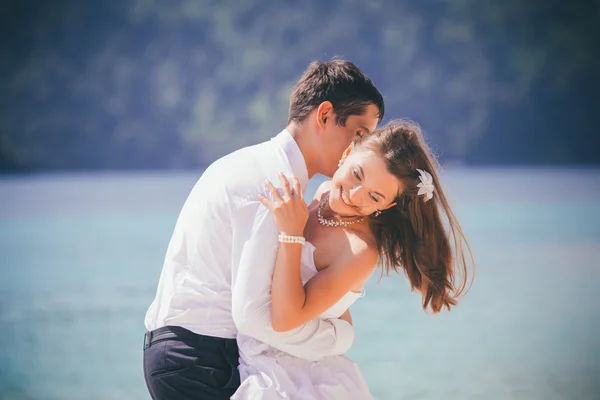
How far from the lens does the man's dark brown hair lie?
1835mm

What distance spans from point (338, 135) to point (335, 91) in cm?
11

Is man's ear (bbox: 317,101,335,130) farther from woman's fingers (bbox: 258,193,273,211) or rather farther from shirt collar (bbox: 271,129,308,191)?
woman's fingers (bbox: 258,193,273,211)

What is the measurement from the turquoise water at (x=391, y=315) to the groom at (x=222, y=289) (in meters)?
1.99

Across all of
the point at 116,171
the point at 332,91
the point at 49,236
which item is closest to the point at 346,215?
the point at 332,91

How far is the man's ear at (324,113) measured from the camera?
5.95 feet

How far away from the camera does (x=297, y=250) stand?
1.57m

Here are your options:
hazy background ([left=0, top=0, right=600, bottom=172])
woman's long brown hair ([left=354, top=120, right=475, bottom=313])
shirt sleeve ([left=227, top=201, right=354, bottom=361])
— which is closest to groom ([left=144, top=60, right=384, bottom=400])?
shirt sleeve ([left=227, top=201, right=354, bottom=361])

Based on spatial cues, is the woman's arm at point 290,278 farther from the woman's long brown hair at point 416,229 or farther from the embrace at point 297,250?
the woman's long brown hair at point 416,229

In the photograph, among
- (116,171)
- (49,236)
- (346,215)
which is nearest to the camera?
(346,215)

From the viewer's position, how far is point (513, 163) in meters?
22.2

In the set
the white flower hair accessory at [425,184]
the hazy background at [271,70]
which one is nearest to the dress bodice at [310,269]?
the white flower hair accessory at [425,184]

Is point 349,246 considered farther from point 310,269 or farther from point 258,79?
point 258,79

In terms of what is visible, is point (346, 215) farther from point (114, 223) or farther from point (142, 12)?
point (142, 12)

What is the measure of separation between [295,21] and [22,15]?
7.96m
